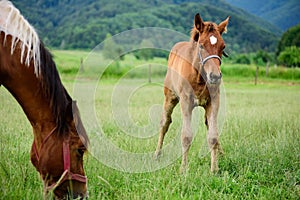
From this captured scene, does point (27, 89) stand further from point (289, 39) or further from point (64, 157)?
point (289, 39)

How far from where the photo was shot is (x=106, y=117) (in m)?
8.22

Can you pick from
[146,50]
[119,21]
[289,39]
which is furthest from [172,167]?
[119,21]

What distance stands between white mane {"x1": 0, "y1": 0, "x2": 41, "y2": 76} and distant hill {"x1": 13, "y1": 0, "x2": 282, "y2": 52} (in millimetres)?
35730

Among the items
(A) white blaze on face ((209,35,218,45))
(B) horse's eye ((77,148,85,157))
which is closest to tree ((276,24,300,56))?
(A) white blaze on face ((209,35,218,45))

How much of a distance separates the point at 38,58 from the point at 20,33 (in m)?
0.24

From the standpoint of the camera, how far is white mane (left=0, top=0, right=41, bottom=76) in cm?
265

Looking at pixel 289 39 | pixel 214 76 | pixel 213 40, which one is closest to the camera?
pixel 214 76

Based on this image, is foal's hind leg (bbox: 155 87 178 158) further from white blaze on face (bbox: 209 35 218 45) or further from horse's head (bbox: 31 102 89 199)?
horse's head (bbox: 31 102 89 199)

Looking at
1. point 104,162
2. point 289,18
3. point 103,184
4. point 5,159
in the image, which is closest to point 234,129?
point 104,162

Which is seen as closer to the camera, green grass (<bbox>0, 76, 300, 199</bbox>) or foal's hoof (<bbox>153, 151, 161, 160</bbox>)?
green grass (<bbox>0, 76, 300, 199</bbox>)

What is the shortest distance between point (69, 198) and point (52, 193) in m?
0.23

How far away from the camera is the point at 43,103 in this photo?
8.96 ft

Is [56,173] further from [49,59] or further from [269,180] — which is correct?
[269,180]

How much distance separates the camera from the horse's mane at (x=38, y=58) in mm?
2662
